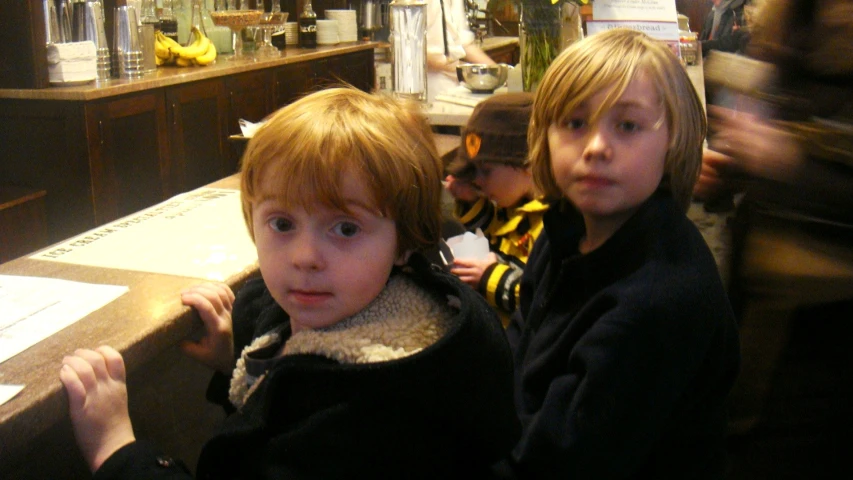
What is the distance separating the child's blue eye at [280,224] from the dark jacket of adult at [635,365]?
0.50 m

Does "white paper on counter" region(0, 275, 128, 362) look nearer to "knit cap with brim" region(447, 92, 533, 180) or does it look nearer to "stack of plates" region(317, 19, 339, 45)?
"knit cap with brim" region(447, 92, 533, 180)

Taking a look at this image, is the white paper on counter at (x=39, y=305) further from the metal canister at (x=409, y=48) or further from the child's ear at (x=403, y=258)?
the metal canister at (x=409, y=48)

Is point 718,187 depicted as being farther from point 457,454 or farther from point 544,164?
point 457,454

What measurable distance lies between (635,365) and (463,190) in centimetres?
100

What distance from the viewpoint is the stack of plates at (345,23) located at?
6.80 metres

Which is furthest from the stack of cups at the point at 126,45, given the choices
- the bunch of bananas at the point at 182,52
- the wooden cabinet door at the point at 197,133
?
the bunch of bananas at the point at 182,52

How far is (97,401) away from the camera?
0.96m

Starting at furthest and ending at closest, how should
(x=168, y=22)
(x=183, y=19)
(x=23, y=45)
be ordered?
(x=183, y=19)
(x=168, y=22)
(x=23, y=45)

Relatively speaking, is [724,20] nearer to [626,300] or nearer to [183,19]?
[183,19]

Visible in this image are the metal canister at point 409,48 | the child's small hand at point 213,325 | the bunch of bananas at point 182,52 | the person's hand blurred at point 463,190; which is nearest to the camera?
the child's small hand at point 213,325

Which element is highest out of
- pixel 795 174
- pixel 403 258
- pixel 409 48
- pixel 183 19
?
pixel 183 19

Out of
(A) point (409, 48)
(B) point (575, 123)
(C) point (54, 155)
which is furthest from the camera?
(C) point (54, 155)

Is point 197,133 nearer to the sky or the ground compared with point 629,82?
nearer to the ground

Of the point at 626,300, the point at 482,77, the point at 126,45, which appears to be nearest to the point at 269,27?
the point at 126,45
